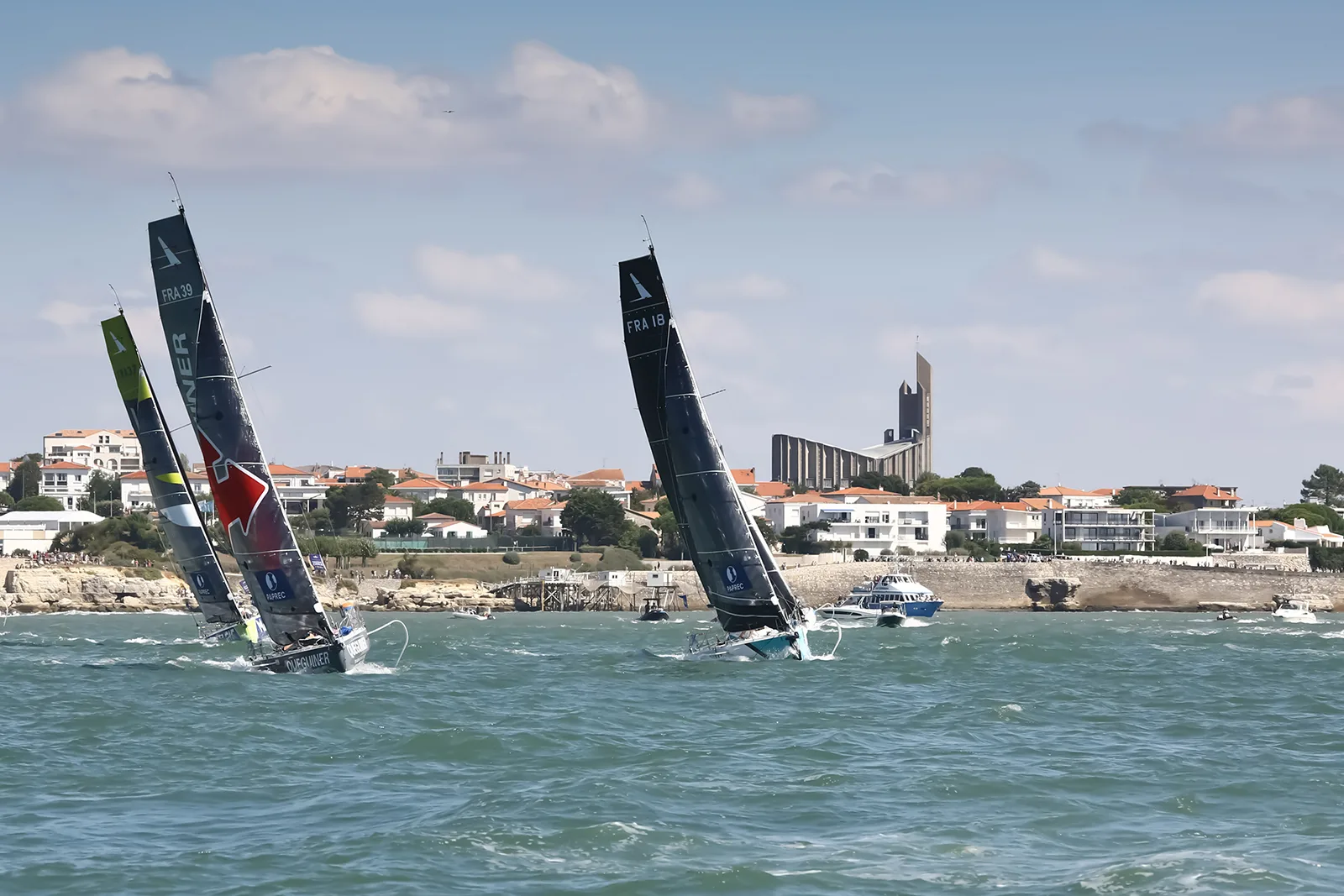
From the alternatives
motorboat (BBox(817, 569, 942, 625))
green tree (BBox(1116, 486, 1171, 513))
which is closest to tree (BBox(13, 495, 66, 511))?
motorboat (BBox(817, 569, 942, 625))

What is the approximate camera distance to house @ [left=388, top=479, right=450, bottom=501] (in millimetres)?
161663

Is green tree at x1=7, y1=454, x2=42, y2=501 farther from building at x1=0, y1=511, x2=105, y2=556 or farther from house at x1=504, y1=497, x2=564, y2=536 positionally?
house at x1=504, y1=497, x2=564, y2=536

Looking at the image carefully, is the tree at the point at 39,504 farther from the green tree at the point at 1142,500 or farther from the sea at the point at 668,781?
the sea at the point at 668,781

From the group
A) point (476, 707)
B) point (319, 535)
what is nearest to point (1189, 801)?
point (476, 707)

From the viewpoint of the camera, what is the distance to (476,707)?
30.2 m

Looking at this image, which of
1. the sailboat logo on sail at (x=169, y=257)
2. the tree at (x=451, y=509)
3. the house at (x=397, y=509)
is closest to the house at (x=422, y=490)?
the house at (x=397, y=509)

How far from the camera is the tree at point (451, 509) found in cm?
14500

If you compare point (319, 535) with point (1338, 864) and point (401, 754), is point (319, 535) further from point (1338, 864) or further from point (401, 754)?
point (1338, 864)

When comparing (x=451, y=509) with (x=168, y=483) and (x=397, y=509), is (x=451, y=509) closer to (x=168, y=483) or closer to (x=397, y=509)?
(x=397, y=509)

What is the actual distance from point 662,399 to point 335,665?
10.0m

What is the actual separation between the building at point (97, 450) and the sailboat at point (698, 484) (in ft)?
542

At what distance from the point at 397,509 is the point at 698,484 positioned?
108399 millimetres

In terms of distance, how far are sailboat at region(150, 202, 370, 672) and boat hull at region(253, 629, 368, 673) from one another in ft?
0.06

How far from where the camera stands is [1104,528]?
136 m
